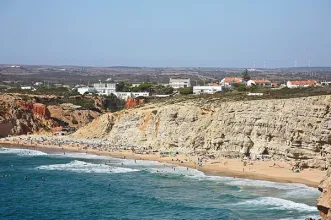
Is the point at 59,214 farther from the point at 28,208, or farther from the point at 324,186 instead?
the point at 324,186

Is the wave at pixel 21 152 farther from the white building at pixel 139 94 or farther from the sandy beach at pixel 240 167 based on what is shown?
the white building at pixel 139 94

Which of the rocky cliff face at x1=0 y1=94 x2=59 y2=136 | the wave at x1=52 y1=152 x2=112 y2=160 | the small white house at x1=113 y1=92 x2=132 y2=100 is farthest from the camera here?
the small white house at x1=113 y1=92 x2=132 y2=100

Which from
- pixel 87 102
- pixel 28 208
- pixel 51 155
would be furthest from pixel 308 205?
pixel 87 102


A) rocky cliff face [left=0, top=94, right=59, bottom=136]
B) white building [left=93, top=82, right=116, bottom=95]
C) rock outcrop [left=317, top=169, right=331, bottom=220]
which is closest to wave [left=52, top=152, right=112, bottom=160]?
rocky cliff face [left=0, top=94, right=59, bottom=136]

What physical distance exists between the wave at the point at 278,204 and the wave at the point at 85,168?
53.6 ft

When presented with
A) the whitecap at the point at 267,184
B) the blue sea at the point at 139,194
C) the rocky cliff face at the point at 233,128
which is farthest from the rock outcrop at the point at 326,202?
the rocky cliff face at the point at 233,128

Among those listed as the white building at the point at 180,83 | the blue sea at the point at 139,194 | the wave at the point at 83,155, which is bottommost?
the wave at the point at 83,155

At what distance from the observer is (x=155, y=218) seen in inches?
1267

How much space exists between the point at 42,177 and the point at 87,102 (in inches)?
1958

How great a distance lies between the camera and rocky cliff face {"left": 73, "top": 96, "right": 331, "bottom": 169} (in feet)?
144

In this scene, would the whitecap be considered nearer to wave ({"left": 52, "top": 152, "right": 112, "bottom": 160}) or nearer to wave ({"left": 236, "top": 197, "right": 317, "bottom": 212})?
wave ({"left": 236, "top": 197, "right": 317, "bottom": 212})

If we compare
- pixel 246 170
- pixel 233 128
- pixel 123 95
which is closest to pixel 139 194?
pixel 246 170

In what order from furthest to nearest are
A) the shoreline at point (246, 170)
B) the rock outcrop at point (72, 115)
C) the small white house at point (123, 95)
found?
the small white house at point (123, 95), the rock outcrop at point (72, 115), the shoreline at point (246, 170)

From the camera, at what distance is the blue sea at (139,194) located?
1305 inches
